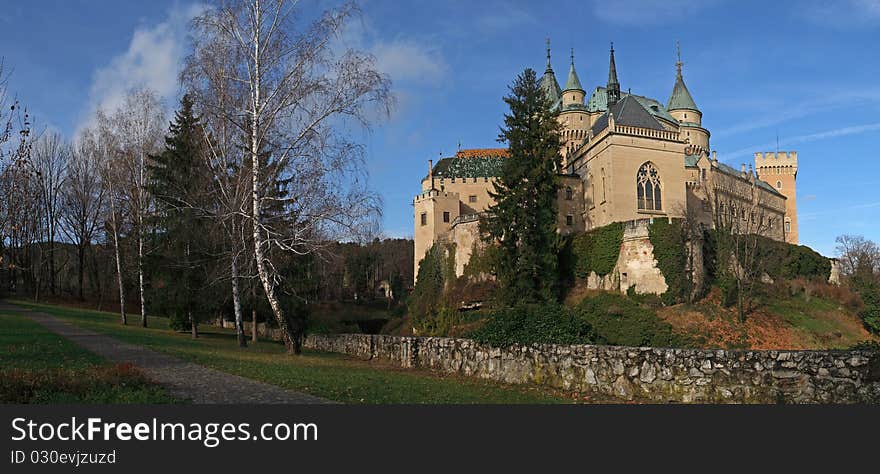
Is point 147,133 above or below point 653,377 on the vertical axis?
above

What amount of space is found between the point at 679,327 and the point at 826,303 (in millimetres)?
14256

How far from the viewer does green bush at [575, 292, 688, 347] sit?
32812mm

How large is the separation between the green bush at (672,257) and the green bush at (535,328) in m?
24.1

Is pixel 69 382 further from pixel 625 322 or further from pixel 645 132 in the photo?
pixel 645 132

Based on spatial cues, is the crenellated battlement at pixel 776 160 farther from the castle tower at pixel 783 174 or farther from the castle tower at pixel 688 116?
the castle tower at pixel 688 116

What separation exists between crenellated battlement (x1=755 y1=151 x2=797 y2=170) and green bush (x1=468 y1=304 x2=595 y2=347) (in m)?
79.8

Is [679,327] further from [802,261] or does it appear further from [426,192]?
[426,192]

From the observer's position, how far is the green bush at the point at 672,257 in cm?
3719

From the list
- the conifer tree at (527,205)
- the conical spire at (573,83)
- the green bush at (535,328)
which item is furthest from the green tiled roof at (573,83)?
the green bush at (535,328)

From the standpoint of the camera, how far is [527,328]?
14906 mm

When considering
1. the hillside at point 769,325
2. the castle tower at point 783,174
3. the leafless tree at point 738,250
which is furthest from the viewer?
the castle tower at point 783,174

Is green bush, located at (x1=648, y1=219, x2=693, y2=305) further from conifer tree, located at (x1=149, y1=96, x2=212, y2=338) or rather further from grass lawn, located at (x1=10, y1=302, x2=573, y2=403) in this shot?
conifer tree, located at (x1=149, y1=96, x2=212, y2=338)

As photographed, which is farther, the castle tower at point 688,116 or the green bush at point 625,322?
the castle tower at point 688,116

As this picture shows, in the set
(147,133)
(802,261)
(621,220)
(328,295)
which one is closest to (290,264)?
(147,133)
